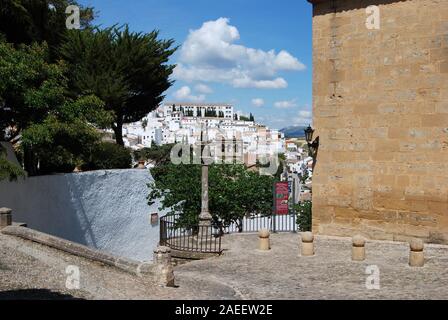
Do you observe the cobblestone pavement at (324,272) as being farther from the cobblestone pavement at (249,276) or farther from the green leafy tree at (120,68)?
the green leafy tree at (120,68)

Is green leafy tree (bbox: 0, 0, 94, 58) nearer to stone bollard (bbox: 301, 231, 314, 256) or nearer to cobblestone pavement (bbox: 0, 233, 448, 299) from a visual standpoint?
cobblestone pavement (bbox: 0, 233, 448, 299)

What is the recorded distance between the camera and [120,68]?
20531mm

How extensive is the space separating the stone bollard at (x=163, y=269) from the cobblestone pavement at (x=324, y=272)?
1146mm

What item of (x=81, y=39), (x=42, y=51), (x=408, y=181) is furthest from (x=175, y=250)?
(x=81, y=39)

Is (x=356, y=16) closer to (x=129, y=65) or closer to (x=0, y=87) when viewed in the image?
(x=0, y=87)

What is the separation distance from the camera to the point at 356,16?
12.3 meters

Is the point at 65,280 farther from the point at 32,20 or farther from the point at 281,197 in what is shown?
the point at 32,20

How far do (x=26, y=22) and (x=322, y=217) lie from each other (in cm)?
1162

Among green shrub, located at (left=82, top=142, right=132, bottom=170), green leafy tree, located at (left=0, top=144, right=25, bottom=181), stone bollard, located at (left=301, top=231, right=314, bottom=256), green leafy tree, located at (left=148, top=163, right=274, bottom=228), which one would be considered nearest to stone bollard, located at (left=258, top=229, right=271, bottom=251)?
stone bollard, located at (left=301, top=231, right=314, bottom=256)

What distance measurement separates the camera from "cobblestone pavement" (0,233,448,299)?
24.1ft

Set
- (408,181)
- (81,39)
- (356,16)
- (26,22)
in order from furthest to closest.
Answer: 1. (81,39)
2. (26,22)
3. (356,16)
4. (408,181)

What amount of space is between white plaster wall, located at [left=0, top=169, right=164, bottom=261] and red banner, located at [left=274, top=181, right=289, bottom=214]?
568cm

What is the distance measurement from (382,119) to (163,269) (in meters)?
6.83

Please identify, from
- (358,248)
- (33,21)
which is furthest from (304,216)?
(33,21)
